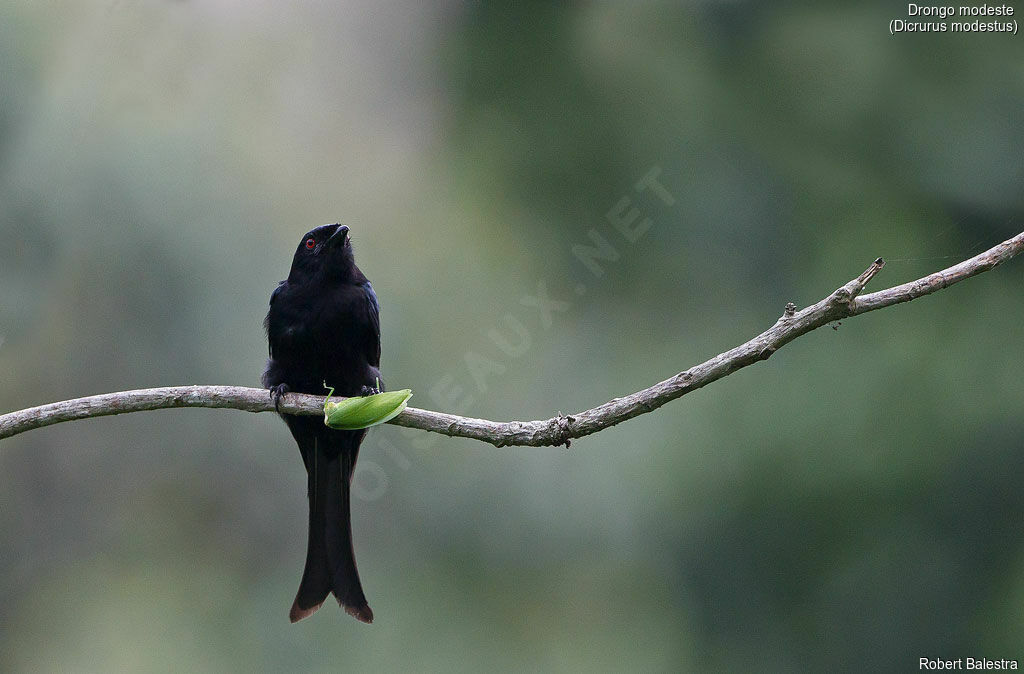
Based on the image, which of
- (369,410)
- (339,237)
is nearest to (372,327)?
(339,237)

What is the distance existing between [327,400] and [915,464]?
397cm

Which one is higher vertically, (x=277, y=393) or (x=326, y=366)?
(x=326, y=366)

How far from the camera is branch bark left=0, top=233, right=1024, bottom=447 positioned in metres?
2.25

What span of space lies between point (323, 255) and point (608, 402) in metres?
1.56

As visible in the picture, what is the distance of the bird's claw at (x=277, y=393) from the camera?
9.49 ft

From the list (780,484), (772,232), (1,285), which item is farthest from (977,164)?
(1,285)

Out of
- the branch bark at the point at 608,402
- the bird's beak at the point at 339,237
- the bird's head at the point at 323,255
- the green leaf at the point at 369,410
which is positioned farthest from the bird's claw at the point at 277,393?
the bird's beak at the point at 339,237

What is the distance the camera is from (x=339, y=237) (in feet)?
11.7

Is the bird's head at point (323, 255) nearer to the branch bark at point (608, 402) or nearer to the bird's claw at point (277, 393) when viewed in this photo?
the bird's claw at point (277, 393)

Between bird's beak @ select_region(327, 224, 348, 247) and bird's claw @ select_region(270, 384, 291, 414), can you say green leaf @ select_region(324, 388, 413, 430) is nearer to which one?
bird's claw @ select_region(270, 384, 291, 414)

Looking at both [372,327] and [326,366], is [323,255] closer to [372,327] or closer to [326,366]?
[372,327]

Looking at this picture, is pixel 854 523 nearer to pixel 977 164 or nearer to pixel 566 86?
pixel 977 164

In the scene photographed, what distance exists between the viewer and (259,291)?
5367mm

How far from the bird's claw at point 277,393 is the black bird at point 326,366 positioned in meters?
0.04
